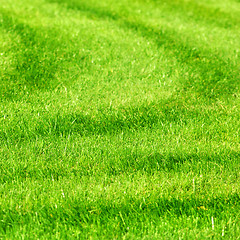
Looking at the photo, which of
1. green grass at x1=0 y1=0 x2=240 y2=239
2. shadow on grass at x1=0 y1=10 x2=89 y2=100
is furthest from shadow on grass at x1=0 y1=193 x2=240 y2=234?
shadow on grass at x1=0 y1=10 x2=89 y2=100

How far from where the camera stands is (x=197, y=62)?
726cm

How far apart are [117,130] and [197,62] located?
306cm

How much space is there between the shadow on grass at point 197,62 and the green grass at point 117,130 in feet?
0.09

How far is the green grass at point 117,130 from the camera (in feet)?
11.9

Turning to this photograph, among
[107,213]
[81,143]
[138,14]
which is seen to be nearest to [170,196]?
[107,213]

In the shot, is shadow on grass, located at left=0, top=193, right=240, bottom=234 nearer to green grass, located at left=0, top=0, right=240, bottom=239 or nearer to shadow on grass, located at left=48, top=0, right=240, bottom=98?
green grass, located at left=0, top=0, right=240, bottom=239

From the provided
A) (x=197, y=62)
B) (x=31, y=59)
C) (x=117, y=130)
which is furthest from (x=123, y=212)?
(x=197, y=62)

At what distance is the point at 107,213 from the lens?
12.1ft

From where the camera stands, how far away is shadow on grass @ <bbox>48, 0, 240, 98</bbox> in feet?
20.9

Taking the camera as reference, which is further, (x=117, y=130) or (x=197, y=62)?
(x=197, y=62)

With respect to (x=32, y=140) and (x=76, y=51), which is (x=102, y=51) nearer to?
(x=76, y=51)

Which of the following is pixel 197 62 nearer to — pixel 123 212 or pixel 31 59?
pixel 31 59

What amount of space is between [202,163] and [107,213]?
1.49 metres

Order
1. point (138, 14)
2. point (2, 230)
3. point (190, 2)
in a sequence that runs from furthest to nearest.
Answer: point (190, 2) < point (138, 14) < point (2, 230)
